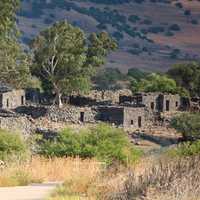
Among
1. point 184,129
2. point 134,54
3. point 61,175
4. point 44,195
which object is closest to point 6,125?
point 184,129

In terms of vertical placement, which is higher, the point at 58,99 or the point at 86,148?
the point at 86,148

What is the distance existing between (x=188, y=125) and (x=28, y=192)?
38800 millimetres

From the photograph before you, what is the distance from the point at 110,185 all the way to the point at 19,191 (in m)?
1.66

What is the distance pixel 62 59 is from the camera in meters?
63.0

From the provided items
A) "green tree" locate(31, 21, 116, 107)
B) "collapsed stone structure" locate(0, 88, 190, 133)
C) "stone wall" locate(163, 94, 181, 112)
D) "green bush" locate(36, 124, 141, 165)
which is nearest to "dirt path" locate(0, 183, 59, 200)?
"green bush" locate(36, 124, 141, 165)

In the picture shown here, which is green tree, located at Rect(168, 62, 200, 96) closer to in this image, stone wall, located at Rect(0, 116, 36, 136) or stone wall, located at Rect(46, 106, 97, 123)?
stone wall, located at Rect(46, 106, 97, 123)

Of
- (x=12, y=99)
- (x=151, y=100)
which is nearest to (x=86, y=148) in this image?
(x=12, y=99)

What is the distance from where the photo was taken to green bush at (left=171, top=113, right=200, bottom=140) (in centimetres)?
5178

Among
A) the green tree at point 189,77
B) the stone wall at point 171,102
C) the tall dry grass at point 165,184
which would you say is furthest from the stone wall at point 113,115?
the tall dry grass at point 165,184

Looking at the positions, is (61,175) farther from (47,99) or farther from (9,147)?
(47,99)

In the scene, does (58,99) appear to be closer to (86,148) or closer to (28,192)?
(86,148)

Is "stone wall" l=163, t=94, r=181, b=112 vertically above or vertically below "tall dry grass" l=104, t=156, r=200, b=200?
below

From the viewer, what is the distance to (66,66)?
208ft

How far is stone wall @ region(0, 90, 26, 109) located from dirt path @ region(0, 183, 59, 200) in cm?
4306
